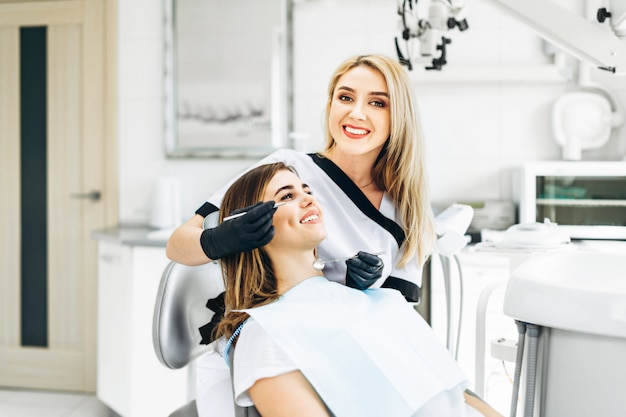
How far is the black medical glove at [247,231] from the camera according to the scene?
1.14m

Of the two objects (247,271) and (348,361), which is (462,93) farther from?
(348,361)

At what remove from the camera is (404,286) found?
1448 millimetres

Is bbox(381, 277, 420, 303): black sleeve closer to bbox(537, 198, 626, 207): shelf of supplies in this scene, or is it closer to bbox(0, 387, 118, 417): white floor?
bbox(537, 198, 626, 207): shelf of supplies

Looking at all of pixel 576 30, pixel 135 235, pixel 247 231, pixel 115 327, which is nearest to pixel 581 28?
pixel 576 30

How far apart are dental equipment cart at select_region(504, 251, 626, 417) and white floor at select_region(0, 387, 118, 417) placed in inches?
90.4

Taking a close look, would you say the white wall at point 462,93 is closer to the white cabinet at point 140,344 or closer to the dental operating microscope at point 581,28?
the white cabinet at point 140,344

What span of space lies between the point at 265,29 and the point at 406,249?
1.90 m

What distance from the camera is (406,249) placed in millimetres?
1437

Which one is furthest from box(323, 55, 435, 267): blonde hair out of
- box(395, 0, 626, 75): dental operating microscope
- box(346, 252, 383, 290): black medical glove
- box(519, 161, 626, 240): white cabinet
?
box(519, 161, 626, 240): white cabinet

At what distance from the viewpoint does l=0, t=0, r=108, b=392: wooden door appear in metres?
3.20

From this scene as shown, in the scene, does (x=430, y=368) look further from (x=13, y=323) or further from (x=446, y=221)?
(x=13, y=323)

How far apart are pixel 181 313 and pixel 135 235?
4.71 ft

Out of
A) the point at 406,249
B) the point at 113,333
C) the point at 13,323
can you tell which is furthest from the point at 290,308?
the point at 13,323

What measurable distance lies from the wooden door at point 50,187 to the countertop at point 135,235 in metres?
0.35
